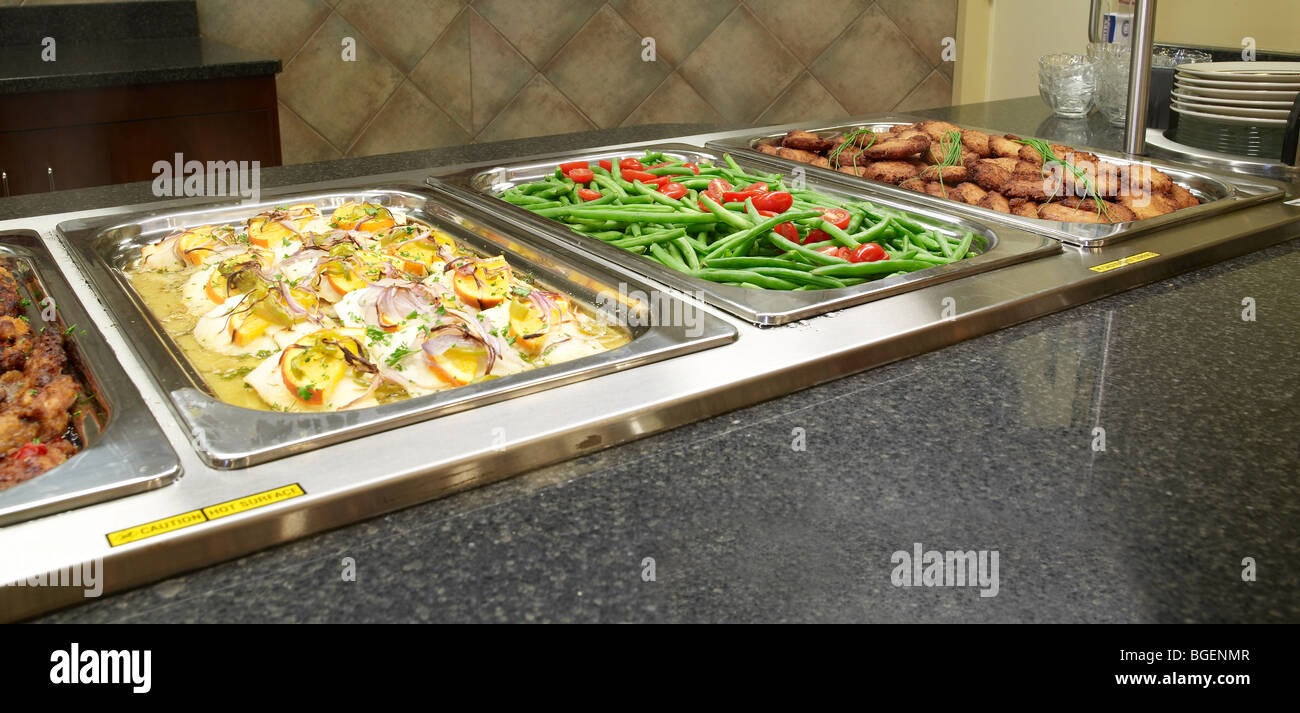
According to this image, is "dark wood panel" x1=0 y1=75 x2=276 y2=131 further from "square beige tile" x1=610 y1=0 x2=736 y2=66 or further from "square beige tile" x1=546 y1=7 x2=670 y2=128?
"square beige tile" x1=610 y1=0 x2=736 y2=66

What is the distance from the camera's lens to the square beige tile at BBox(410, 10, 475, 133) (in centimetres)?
412

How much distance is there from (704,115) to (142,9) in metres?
2.33

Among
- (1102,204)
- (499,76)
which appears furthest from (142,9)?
(1102,204)

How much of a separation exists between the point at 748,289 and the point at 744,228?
0.33 meters

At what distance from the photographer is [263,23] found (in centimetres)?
379

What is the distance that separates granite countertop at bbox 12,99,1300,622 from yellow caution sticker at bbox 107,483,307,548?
1.6 inches

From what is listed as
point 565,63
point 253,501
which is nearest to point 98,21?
point 565,63

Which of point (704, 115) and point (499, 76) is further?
point (704, 115)

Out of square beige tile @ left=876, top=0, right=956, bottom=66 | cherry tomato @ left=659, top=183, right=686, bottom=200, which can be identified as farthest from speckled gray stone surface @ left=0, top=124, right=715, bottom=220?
square beige tile @ left=876, top=0, right=956, bottom=66

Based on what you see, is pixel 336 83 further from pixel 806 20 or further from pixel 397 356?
pixel 397 356
